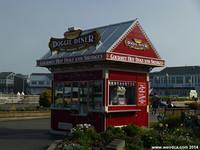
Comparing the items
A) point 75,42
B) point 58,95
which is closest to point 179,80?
point 58,95

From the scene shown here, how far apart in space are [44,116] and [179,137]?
2129 cm

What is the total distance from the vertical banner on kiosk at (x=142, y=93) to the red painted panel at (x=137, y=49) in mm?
1450

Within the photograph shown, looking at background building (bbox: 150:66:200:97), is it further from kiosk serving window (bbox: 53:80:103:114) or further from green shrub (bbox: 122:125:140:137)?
green shrub (bbox: 122:125:140:137)

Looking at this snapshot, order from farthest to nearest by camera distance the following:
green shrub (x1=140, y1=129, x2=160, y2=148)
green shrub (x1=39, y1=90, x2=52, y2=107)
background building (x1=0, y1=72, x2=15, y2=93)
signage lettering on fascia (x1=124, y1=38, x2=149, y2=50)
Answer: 1. background building (x1=0, y1=72, x2=15, y2=93)
2. green shrub (x1=39, y1=90, x2=52, y2=107)
3. signage lettering on fascia (x1=124, y1=38, x2=149, y2=50)
4. green shrub (x1=140, y1=129, x2=160, y2=148)

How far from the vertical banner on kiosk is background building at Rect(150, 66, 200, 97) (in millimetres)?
101999

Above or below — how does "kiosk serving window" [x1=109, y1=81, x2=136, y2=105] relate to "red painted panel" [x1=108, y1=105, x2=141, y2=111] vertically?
above

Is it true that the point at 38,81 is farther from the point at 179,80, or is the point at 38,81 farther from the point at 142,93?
the point at 142,93

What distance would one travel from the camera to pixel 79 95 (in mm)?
18391

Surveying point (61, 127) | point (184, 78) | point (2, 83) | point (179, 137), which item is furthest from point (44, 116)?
point (2, 83)

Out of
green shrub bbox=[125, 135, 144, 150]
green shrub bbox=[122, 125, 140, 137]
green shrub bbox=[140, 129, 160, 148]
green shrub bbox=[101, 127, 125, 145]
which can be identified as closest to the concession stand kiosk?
green shrub bbox=[122, 125, 140, 137]

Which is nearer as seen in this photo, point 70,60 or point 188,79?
point 70,60

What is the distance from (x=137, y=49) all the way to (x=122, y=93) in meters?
2.16

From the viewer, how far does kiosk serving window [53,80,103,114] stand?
690 inches

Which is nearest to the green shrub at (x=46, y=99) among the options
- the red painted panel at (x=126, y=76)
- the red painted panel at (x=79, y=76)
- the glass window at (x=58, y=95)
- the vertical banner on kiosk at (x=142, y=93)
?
the glass window at (x=58, y=95)
